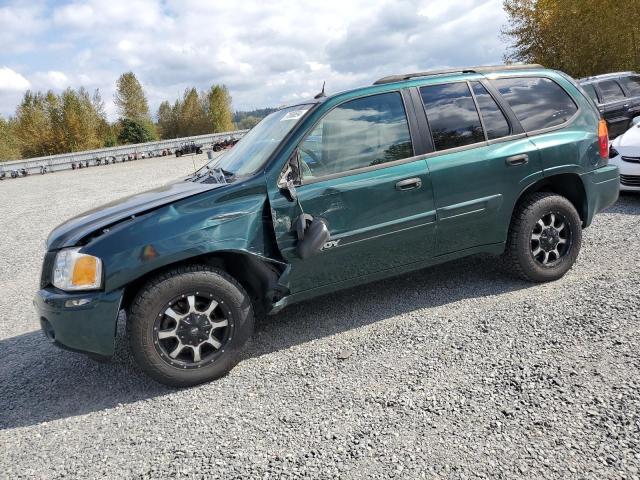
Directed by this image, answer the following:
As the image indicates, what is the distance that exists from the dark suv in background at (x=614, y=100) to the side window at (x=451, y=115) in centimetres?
871

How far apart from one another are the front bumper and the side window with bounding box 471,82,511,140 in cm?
308

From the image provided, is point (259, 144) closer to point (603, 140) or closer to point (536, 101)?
point (536, 101)

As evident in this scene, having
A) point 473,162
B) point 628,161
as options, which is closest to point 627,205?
point 628,161

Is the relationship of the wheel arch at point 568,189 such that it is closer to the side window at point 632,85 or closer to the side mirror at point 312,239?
the side mirror at point 312,239

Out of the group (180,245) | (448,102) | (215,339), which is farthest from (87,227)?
(448,102)

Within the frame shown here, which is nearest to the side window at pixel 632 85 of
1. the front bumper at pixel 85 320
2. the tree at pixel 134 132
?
the front bumper at pixel 85 320

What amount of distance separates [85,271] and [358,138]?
2.08 m

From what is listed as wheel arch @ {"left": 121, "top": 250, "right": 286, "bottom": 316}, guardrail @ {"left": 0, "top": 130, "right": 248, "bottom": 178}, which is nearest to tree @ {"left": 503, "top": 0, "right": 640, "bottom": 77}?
guardrail @ {"left": 0, "top": 130, "right": 248, "bottom": 178}

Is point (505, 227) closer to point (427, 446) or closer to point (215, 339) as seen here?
point (427, 446)

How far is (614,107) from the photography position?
36.4 ft

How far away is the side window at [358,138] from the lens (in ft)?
11.6

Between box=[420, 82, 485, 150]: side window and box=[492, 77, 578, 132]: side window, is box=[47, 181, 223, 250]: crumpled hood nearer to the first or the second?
box=[420, 82, 485, 150]: side window

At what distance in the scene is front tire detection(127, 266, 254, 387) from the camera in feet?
10.3

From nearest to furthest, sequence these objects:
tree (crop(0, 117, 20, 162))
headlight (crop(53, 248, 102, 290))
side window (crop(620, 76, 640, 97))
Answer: headlight (crop(53, 248, 102, 290)) < side window (crop(620, 76, 640, 97)) < tree (crop(0, 117, 20, 162))
